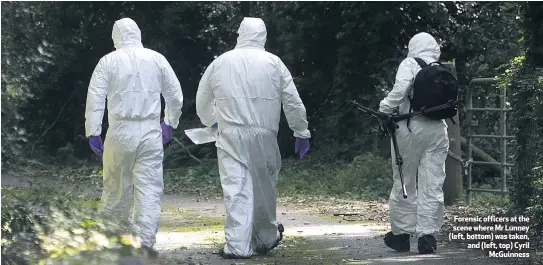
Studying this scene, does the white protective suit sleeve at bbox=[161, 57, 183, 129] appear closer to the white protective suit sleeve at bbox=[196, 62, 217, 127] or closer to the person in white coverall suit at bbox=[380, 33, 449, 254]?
the white protective suit sleeve at bbox=[196, 62, 217, 127]

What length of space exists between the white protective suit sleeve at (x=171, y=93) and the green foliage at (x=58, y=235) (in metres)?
3.48

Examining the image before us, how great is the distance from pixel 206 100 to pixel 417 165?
1938mm

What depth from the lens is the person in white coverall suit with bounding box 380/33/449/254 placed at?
30.5 feet

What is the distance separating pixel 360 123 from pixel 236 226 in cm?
1076

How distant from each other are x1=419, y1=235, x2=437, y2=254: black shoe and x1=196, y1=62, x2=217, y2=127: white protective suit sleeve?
6.84 ft

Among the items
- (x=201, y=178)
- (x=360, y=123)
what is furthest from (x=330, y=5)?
(x=201, y=178)

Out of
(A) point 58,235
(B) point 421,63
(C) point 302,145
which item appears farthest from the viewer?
(C) point 302,145

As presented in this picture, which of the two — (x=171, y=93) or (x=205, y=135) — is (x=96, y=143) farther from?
(x=205, y=135)

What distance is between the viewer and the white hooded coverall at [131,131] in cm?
907

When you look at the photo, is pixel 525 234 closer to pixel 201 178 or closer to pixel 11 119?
pixel 11 119

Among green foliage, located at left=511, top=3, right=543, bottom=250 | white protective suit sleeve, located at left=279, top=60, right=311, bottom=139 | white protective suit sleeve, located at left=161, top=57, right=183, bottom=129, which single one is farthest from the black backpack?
white protective suit sleeve, located at left=161, top=57, right=183, bottom=129

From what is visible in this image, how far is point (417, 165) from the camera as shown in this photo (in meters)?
9.49

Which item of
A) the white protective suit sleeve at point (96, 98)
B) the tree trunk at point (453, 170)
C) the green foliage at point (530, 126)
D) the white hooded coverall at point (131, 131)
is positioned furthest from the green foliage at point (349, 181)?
the white protective suit sleeve at point (96, 98)

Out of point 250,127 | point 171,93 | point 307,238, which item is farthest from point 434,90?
point 171,93
